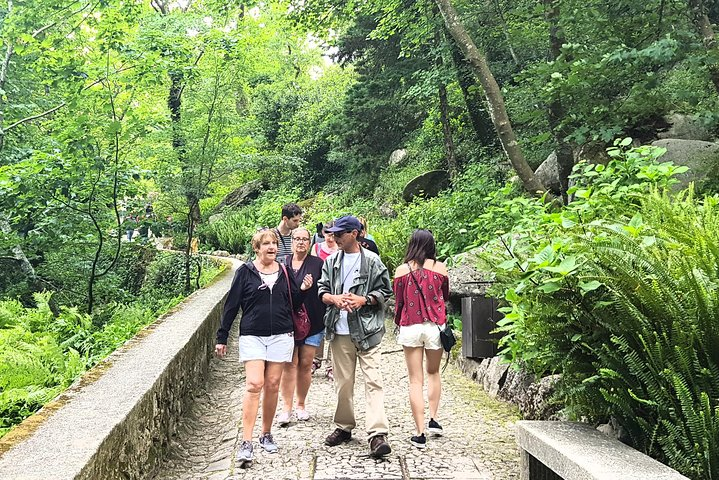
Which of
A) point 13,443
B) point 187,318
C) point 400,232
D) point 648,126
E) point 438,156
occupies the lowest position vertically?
point 13,443

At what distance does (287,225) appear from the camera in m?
6.36

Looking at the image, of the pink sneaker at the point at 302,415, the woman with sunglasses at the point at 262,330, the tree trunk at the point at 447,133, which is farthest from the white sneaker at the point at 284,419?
the tree trunk at the point at 447,133

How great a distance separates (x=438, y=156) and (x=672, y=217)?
15306 millimetres

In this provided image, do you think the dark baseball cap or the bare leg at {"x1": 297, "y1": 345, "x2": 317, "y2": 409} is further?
the bare leg at {"x1": 297, "y1": 345, "x2": 317, "y2": 409}

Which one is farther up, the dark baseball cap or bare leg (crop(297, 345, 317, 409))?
the dark baseball cap

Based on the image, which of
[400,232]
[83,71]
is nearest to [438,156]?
[400,232]

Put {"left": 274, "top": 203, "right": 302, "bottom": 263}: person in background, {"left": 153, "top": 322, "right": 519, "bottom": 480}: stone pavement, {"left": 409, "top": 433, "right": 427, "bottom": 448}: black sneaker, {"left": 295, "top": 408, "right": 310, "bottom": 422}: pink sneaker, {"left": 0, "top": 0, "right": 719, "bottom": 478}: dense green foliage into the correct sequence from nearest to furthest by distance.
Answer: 1. {"left": 0, "top": 0, "right": 719, "bottom": 478}: dense green foliage
2. {"left": 153, "top": 322, "right": 519, "bottom": 480}: stone pavement
3. {"left": 409, "top": 433, "right": 427, "bottom": 448}: black sneaker
4. {"left": 295, "top": 408, "right": 310, "bottom": 422}: pink sneaker
5. {"left": 274, "top": 203, "right": 302, "bottom": 263}: person in background

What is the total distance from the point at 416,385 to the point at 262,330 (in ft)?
4.50

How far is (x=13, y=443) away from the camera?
331cm

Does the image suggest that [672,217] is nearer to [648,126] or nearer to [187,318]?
[187,318]

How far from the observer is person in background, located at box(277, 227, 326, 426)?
5477 millimetres

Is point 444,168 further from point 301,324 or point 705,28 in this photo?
point 301,324

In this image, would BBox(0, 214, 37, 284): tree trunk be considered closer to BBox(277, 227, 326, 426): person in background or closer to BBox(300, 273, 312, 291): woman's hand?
BBox(277, 227, 326, 426): person in background

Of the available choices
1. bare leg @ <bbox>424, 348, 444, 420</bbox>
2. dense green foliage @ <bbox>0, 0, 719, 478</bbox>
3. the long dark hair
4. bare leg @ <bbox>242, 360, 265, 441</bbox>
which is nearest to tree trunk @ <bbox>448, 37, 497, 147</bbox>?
dense green foliage @ <bbox>0, 0, 719, 478</bbox>
